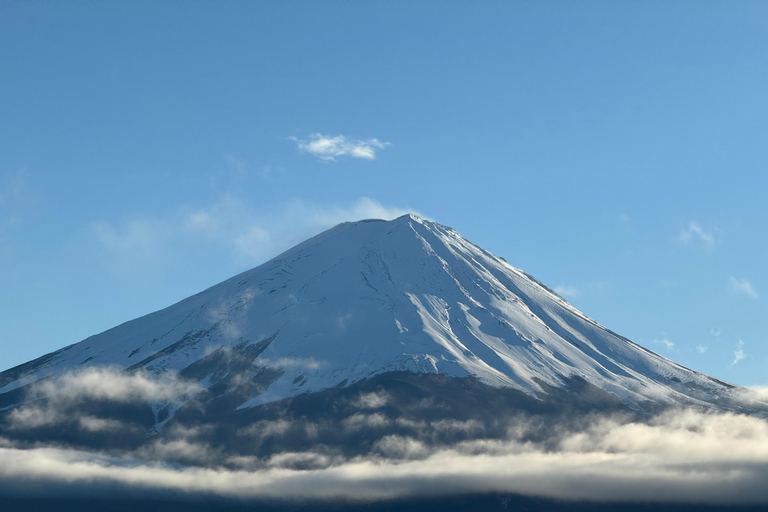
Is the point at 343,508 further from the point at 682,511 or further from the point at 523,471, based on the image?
the point at 682,511

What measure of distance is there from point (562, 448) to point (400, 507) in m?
28.3

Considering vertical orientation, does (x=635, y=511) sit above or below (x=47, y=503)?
below

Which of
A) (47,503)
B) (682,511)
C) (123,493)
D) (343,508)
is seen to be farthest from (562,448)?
(47,503)

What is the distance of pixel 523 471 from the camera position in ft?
654

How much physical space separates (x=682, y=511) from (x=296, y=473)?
6360cm

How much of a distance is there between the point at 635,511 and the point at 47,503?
96275 mm

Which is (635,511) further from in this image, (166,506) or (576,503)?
(166,506)

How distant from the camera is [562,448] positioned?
7844 inches

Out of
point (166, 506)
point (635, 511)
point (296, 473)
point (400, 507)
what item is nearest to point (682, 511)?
point (635, 511)

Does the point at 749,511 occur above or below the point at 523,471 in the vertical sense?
below

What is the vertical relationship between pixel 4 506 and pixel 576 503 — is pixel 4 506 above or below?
above

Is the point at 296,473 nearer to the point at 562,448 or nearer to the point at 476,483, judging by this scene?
the point at 476,483

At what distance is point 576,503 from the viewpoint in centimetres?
19900

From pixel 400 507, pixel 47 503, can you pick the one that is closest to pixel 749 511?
pixel 400 507
